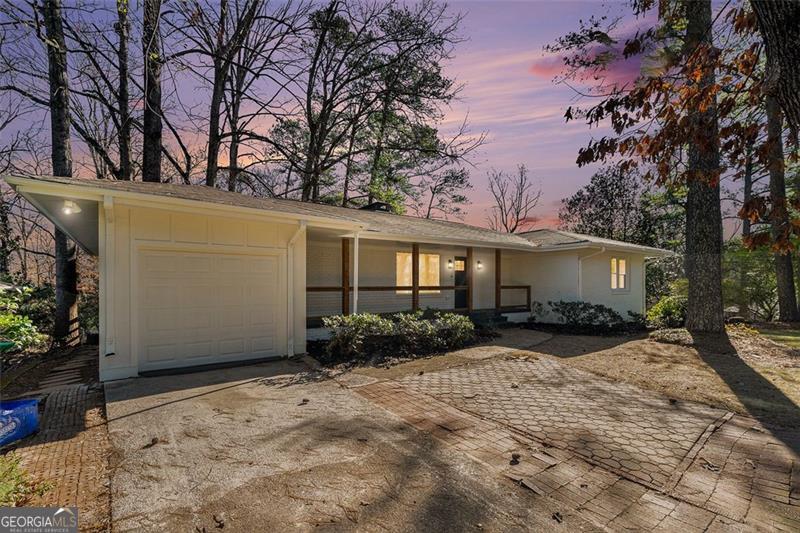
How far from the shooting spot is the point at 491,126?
16.4 metres

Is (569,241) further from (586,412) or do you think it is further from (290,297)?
(290,297)

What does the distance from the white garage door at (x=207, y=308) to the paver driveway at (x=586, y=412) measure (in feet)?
11.0

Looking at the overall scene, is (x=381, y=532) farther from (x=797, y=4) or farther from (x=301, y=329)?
(x=301, y=329)

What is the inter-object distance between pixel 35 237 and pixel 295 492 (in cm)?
2382

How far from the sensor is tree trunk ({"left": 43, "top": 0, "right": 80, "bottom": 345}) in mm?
A: 10375

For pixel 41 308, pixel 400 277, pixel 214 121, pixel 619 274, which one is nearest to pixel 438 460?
pixel 400 277

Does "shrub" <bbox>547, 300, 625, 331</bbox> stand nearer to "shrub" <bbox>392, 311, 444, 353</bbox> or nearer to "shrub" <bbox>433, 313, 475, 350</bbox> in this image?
"shrub" <bbox>433, 313, 475, 350</bbox>

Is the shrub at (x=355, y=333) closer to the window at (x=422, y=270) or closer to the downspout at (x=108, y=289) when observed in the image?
the downspout at (x=108, y=289)

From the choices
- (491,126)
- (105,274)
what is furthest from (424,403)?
(491,126)

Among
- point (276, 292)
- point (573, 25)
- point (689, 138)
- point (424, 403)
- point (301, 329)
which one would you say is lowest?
point (424, 403)

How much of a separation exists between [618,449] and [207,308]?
6749 millimetres

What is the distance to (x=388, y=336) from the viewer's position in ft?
27.2

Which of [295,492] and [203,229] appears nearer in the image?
[295,492]

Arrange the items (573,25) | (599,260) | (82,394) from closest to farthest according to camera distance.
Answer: (82,394)
(573,25)
(599,260)
